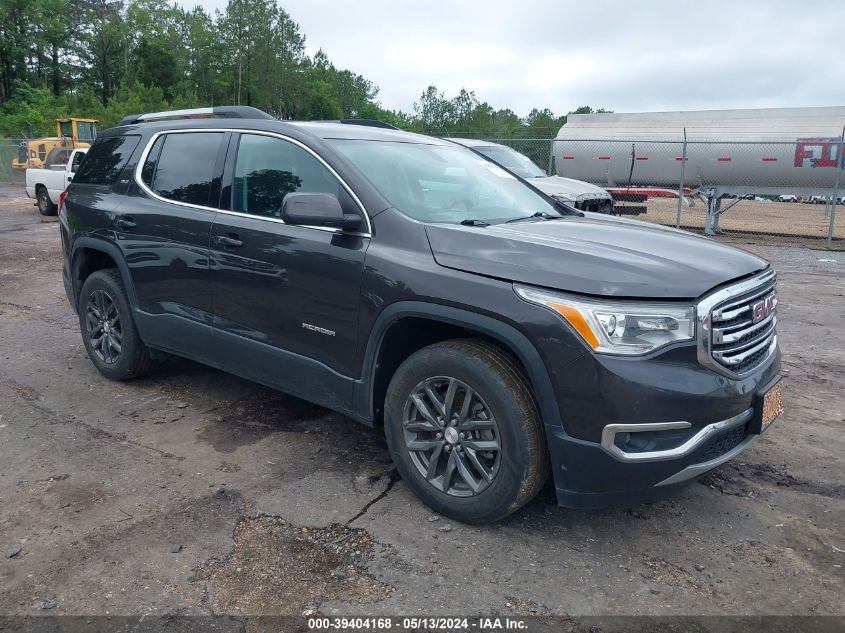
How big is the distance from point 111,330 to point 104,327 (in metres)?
0.11

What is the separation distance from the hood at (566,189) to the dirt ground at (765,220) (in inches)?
236

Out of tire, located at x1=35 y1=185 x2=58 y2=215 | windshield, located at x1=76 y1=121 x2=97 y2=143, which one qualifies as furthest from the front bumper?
windshield, located at x1=76 y1=121 x2=97 y2=143

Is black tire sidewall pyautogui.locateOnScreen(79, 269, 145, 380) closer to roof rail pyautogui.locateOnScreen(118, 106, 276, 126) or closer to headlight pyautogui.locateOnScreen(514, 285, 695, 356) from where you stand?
roof rail pyautogui.locateOnScreen(118, 106, 276, 126)

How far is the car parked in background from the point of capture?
1134 cm

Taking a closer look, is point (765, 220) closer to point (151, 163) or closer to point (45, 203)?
point (45, 203)

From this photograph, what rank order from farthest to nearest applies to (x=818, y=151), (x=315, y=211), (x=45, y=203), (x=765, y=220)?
(x=765, y=220) → (x=45, y=203) → (x=818, y=151) → (x=315, y=211)

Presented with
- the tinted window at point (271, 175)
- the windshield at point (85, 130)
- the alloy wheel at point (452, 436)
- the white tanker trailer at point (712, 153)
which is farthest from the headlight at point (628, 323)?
the windshield at point (85, 130)

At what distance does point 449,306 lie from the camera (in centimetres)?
306

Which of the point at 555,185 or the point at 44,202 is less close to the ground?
the point at 555,185

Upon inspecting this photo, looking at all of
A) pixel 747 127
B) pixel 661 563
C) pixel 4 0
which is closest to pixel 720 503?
pixel 661 563

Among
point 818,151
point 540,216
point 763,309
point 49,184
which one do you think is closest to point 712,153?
point 818,151

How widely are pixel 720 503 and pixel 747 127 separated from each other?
53.9 feet

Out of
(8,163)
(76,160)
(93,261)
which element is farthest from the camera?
(8,163)

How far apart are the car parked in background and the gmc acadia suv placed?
6.90m
